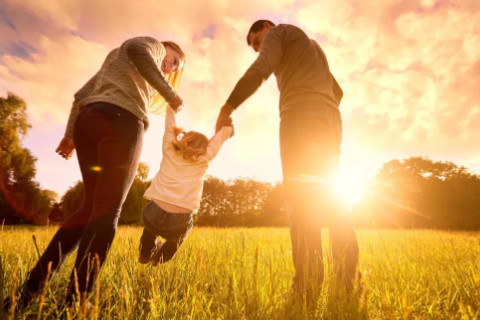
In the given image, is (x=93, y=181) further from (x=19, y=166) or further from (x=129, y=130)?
(x=19, y=166)

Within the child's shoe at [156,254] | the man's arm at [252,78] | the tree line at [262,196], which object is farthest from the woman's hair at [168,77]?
the tree line at [262,196]

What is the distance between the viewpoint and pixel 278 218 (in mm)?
30031

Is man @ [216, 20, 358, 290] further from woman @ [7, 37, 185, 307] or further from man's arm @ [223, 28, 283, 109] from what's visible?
woman @ [7, 37, 185, 307]

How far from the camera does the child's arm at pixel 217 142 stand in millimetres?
2459

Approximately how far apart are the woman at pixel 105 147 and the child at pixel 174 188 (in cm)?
53

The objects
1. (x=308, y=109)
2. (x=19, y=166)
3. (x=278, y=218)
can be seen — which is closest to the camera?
(x=308, y=109)

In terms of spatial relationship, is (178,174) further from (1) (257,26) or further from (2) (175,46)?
(1) (257,26)

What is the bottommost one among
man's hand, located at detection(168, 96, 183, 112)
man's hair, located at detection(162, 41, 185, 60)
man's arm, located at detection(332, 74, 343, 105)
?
man's hand, located at detection(168, 96, 183, 112)

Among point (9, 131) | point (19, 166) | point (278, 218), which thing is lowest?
point (278, 218)

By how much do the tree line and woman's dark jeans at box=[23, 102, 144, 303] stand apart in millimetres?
11965

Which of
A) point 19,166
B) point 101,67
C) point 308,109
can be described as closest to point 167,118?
point 101,67

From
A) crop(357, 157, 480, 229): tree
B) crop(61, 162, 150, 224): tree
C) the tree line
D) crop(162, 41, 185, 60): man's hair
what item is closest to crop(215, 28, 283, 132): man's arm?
crop(162, 41, 185, 60): man's hair

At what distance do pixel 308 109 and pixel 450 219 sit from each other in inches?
1269

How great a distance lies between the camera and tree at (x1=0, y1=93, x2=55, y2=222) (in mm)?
19969
